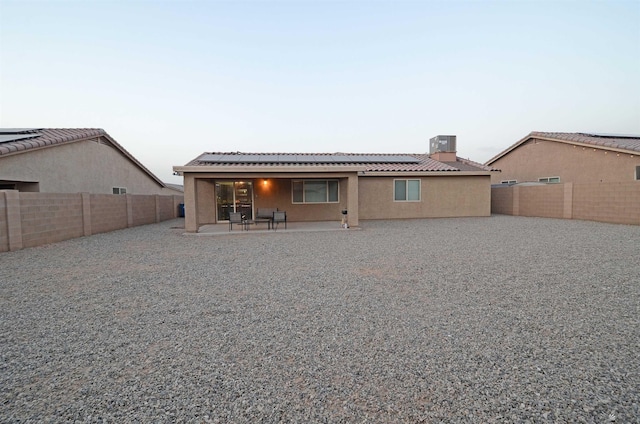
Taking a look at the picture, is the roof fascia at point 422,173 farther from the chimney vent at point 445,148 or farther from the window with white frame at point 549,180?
the window with white frame at point 549,180

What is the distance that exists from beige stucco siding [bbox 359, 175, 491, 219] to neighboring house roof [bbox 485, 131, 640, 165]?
536cm

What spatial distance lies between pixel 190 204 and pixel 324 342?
33.9ft

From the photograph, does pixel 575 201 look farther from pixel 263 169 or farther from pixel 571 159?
pixel 263 169

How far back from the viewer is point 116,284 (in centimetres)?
532

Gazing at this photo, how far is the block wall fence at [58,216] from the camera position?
8320 millimetres

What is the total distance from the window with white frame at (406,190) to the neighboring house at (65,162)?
15.8 m

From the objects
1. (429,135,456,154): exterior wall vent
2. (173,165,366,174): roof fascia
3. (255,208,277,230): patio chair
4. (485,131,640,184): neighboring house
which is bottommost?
(255,208,277,230): patio chair

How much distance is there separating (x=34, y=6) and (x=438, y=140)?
20203 millimetres

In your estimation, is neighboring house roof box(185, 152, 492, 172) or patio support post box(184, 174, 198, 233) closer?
patio support post box(184, 174, 198, 233)

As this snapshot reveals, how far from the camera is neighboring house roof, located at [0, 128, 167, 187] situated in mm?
11016

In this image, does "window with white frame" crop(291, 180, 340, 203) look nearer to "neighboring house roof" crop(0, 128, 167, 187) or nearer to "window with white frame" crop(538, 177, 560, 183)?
"neighboring house roof" crop(0, 128, 167, 187)

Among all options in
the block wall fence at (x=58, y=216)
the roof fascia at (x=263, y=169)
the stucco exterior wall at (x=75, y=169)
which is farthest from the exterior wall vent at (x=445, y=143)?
the stucco exterior wall at (x=75, y=169)

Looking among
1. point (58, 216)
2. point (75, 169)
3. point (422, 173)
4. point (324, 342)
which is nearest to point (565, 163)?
point (422, 173)

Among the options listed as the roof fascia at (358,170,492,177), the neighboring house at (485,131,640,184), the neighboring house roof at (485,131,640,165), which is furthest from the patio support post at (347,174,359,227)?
the neighboring house roof at (485,131,640,165)
